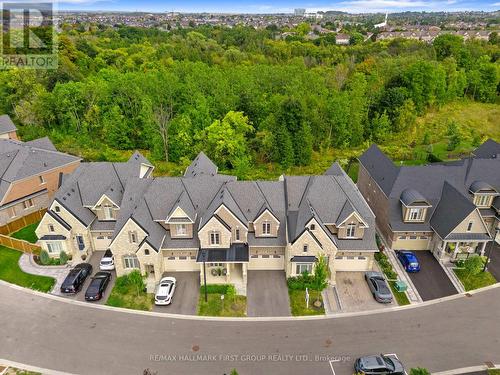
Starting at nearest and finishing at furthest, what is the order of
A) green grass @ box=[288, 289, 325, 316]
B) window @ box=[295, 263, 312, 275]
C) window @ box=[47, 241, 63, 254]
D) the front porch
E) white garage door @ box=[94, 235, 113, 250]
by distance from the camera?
green grass @ box=[288, 289, 325, 316] → window @ box=[295, 263, 312, 275] → the front porch → window @ box=[47, 241, 63, 254] → white garage door @ box=[94, 235, 113, 250]

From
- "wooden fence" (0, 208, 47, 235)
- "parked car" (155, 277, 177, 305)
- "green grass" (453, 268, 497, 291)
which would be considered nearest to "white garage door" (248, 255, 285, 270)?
"parked car" (155, 277, 177, 305)

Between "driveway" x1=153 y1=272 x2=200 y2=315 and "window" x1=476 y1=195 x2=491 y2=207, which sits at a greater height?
"window" x1=476 y1=195 x2=491 y2=207

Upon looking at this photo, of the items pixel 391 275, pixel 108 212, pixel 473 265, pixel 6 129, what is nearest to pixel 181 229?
pixel 108 212

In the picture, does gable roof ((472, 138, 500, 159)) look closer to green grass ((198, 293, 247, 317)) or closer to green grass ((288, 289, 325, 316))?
green grass ((288, 289, 325, 316))

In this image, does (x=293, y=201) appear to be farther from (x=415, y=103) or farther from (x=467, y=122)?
(x=467, y=122)

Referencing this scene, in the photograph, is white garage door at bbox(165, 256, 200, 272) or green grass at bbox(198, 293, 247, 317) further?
white garage door at bbox(165, 256, 200, 272)

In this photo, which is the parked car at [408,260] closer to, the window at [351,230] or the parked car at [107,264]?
the window at [351,230]

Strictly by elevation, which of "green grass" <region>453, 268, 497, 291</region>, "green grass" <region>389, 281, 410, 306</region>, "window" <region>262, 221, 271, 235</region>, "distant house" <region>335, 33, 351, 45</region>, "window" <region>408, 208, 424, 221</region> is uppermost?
"distant house" <region>335, 33, 351, 45</region>

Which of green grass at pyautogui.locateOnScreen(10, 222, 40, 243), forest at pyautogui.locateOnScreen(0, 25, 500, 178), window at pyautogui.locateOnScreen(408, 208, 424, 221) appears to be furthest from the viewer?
forest at pyautogui.locateOnScreen(0, 25, 500, 178)
